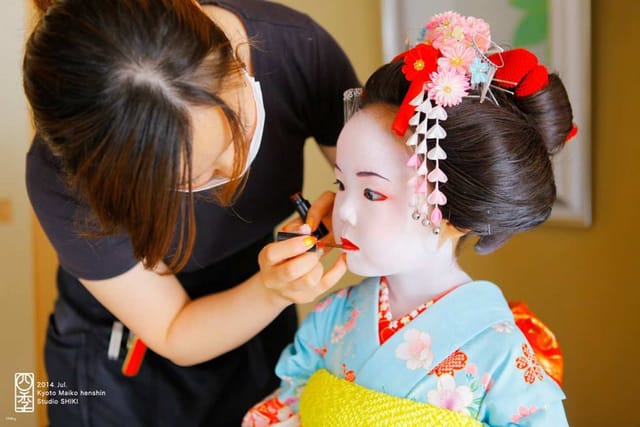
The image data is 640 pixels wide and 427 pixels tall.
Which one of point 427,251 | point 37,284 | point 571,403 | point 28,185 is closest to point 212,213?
point 28,185

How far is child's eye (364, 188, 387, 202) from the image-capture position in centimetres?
87

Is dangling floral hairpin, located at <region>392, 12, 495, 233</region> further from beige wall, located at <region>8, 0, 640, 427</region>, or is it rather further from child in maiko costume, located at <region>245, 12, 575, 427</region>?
beige wall, located at <region>8, 0, 640, 427</region>

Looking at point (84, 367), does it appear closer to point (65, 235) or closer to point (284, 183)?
point (65, 235)

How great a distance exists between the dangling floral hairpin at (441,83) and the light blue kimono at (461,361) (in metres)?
0.15

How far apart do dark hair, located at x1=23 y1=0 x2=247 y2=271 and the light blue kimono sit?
37cm

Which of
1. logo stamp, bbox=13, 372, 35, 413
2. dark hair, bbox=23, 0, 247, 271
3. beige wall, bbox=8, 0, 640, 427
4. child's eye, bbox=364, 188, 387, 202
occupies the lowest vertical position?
logo stamp, bbox=13, 372, 35, 413

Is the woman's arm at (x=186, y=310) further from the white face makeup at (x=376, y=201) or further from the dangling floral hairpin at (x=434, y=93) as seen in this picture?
the dangling floral hairpin at (x=434, y=93)

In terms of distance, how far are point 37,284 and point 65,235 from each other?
107 centimetres

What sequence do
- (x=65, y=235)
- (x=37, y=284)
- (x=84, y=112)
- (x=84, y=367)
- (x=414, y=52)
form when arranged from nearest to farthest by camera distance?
1. (x=84, y=112)
2. (x=414, y=52)
3. (x=65, y=235)
4. (x=84, y=367)
5. (x=37, y=284)

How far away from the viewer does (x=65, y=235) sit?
3.19 ft

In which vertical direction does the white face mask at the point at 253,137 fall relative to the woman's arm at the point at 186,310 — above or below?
above

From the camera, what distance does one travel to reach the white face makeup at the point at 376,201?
0.86 metres

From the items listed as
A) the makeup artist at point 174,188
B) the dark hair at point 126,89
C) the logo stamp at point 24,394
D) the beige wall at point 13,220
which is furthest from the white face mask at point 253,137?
the beige wall at point 13,220

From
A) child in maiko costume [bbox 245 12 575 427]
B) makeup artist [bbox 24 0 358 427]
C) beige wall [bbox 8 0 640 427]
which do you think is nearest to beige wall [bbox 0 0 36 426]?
beige wall [bbox 8 0 640 427]
